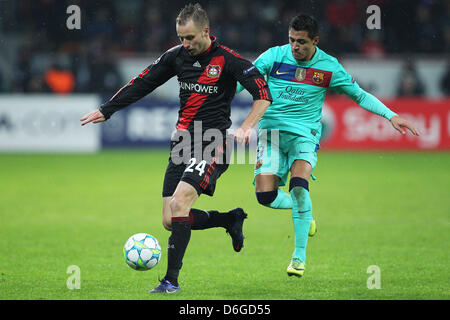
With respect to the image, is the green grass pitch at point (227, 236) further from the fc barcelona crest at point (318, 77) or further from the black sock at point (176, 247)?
the fc barcelona crest at point (318, 77)

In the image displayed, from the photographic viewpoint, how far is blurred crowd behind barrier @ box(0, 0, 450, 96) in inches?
747

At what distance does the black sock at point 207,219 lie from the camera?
Result: 6367 millimetres

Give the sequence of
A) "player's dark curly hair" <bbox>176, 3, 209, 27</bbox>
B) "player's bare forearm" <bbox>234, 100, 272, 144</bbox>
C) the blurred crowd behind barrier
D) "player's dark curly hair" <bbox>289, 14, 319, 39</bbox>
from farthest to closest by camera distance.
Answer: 1. the blurred crowd behind barrier
2. "player's dark curly hair" <bbox>289, 14, 319, 39</bbox>
3. "player's dark curly hair" <bbox>176, 3, 209, 27</bbox>
4. "player's bare forearm" <bbox>234, 100, 272, 144</bbox>

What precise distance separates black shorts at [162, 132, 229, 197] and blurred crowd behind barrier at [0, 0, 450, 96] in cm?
1293

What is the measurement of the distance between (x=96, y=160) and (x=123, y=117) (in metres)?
1.62

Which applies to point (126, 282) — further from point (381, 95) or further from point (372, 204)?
point (381, 95)

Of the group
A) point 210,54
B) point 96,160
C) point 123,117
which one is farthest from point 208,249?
point 123,117

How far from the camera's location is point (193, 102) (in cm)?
589

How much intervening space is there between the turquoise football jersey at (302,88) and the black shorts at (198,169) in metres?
0.99

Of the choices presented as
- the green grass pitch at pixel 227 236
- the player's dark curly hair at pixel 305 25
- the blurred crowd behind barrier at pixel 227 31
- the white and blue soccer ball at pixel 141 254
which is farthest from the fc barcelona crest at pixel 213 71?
the blurred crowd behind barrier at pixel 227 31

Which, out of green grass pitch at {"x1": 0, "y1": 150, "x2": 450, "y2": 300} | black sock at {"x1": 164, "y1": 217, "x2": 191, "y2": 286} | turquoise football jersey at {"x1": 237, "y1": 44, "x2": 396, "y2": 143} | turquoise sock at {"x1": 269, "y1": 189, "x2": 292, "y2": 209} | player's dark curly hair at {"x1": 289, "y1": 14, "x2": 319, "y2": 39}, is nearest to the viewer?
black sock at {"x1": 164, "y1": 217, "x2": 191, "y2": 286}

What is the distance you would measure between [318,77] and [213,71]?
1174mm

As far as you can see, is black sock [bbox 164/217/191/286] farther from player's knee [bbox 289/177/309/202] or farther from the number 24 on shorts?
player's knee [bbox 289/177/309/202]

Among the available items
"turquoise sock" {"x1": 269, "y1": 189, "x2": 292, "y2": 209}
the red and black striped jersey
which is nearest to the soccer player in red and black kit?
the red and black striped jersey
